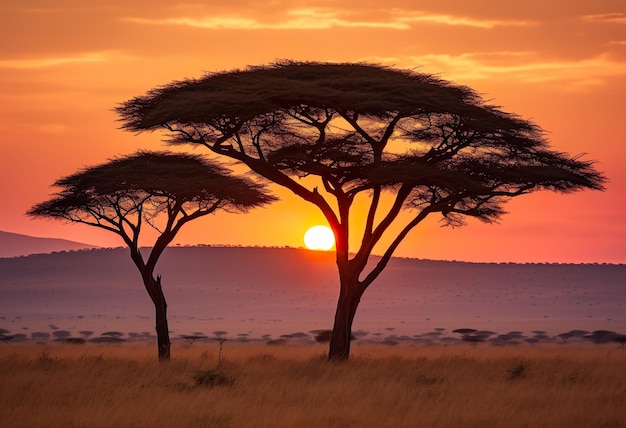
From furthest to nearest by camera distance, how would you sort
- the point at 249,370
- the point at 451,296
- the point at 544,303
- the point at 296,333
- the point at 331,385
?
the point at 451,296 < the point at 544,303 < the point at 296,333 < the point at 249,370 < the point at 331,385

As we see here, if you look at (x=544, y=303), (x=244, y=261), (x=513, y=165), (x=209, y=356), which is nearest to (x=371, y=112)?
(x=513, y=165)

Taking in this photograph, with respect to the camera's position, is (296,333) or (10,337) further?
(296,333)

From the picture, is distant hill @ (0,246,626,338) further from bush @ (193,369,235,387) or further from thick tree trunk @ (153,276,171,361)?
bush @ (193,369,235,387)

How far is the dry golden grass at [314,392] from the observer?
20953mm

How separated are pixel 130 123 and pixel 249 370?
819cm

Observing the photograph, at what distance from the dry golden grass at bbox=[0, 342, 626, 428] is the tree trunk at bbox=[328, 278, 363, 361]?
1.87ft

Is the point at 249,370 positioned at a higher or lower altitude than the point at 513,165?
lower

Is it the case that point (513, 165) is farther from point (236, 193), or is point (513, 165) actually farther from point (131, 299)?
point (131, 299)

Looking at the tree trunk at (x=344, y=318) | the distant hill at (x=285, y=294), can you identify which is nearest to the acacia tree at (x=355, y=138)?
the tree trunk at (x=344, y=318)

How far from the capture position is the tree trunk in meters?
33.0

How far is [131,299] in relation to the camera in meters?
97.4

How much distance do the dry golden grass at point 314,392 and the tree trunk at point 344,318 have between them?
0.57 m

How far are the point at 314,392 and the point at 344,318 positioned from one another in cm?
775

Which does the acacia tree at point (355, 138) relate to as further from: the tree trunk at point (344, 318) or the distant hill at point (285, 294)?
the distant hill at point (285, 294)
